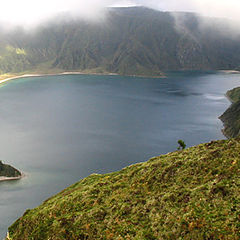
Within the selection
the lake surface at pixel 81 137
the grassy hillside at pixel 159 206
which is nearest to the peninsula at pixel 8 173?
the lake surface at pixel 81 137

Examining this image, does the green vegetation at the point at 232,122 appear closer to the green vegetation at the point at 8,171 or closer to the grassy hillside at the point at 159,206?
the green vegetation at the point at 8,171

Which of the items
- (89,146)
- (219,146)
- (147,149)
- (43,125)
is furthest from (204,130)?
(219,146)

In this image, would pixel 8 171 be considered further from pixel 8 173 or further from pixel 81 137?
pixel 81 137

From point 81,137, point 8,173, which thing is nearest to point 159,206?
point 8,173

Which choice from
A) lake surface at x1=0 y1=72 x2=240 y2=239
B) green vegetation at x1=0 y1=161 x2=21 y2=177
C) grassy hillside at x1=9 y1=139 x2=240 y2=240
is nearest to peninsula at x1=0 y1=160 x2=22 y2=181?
green vegetation at x1=0 y1=161 x2=21 y2=177

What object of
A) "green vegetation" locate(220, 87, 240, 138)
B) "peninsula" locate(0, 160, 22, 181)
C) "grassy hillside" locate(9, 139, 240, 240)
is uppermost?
"grassy hillside" locate(9, 139, 240, 240)

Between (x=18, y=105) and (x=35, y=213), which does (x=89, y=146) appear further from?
(x=18, y=105)

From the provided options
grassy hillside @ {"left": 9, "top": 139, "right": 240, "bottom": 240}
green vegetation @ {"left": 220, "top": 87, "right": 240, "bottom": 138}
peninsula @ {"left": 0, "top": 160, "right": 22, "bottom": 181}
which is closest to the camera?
grassy hillside @ {"left": 9, "top": 139, "right": 240, "bottom": 240}

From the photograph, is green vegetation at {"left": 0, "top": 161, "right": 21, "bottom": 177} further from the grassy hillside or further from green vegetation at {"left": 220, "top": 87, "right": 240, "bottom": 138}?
green vegetation at {"left": 220, "top": 87, "right": 240, "bottom": 138}
